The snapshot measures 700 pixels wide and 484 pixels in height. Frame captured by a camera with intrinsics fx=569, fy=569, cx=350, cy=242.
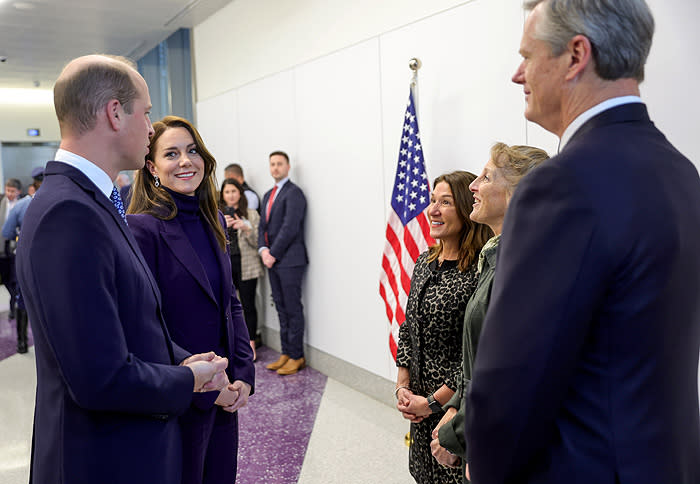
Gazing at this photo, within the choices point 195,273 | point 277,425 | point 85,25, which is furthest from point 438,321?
point 85,25

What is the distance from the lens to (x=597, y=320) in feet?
2.89

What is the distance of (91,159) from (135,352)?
0.45m

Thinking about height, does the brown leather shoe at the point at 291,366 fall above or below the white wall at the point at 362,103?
below

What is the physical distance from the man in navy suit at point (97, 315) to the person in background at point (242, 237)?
390 centimetres

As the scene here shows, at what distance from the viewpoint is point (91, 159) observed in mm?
1293

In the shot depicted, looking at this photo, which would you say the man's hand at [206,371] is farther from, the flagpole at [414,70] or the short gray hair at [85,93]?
the flagpole at [414,70]

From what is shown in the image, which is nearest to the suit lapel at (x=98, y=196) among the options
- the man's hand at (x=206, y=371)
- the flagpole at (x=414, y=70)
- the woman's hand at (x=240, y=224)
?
the man's hand at (x=206, y=371)

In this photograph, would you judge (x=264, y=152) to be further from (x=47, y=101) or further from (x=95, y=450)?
(x=47, y=101)

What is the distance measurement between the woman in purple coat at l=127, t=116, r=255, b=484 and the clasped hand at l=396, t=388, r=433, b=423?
0.57m

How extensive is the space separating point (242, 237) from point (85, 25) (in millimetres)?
3823

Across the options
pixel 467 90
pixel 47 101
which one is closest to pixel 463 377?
pixel 467 90

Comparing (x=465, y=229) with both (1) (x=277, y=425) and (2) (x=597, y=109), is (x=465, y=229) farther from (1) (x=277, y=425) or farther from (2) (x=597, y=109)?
(1) (x=277, y=425)

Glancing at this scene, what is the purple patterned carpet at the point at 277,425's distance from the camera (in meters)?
3.11

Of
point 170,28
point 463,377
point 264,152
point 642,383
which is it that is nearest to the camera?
point 642,383
